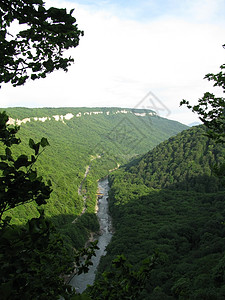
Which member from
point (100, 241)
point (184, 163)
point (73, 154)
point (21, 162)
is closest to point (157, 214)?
point (100, 241)

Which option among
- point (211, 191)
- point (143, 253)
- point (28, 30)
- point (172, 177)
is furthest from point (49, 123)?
point (28, 30)

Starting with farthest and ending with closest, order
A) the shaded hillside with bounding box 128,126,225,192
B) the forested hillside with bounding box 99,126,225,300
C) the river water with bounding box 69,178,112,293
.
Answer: the shaded hillside with bounding box 128,126,225,192
the river water with bounding box 69,178,112,293
the forested hillside with bounding box 99,126,225,300

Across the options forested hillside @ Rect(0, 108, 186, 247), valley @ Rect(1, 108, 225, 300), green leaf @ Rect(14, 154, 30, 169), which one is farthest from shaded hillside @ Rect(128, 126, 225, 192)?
green leaf @ Rect(14, 154, 30, 169)

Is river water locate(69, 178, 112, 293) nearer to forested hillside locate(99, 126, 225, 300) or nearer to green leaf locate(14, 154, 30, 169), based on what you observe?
forested hillside locate(99, 126, 225, 300)

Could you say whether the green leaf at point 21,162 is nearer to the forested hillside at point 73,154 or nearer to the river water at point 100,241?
the river water at point 100,241

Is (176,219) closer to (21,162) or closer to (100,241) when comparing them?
(100,241)

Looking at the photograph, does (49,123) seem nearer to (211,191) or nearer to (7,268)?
(211,191)

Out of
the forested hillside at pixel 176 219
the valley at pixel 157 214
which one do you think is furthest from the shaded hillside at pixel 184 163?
the valley at pixel 157 214
